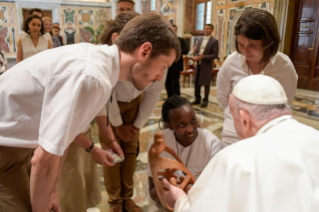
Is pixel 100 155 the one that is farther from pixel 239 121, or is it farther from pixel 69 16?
pixel 69 16

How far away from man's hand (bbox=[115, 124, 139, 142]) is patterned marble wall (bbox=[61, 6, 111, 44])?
10.8 metres

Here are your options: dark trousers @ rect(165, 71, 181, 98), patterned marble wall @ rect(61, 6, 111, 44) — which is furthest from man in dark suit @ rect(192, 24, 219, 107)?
patterned marble wall @ rect(61, 6, 111, 44)

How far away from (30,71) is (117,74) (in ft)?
1.22

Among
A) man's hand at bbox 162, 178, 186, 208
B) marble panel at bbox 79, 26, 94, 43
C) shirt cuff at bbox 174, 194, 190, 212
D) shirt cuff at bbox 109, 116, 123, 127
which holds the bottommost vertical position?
man's hand at bbox 162, 178, 186, 208

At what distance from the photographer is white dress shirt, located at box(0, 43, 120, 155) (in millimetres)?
947

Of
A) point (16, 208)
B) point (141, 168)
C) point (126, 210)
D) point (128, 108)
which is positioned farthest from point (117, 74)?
point (141, 168)

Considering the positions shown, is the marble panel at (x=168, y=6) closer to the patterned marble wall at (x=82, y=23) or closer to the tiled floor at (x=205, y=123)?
the patterned marble wall at (x=82, y=23)

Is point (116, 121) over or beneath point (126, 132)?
over

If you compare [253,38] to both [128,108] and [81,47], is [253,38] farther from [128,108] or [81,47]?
[81,47]

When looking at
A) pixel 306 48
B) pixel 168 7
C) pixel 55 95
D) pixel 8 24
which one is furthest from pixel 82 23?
pixel 55 95

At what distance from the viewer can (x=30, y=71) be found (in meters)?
1.10

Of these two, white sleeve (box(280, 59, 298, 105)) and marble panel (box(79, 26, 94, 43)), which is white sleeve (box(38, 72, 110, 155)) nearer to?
white sleeve (box(280, 59, 298, 105))

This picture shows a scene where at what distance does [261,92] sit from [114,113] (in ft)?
4.01

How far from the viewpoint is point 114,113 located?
206 centimetres
